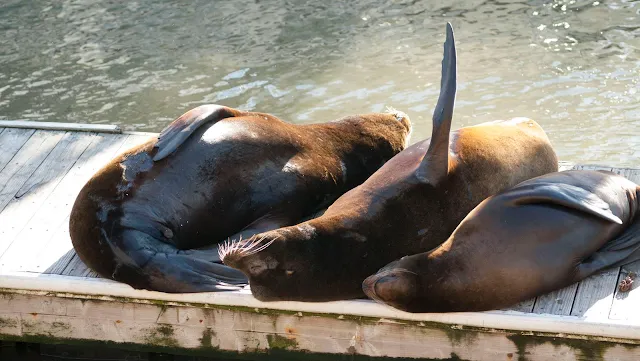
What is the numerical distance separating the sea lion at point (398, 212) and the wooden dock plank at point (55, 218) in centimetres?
111

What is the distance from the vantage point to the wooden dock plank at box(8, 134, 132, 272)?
4.87 meters

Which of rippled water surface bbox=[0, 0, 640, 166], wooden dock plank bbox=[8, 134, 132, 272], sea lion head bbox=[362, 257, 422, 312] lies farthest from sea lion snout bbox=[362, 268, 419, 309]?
rippled water surface bbox=[0, 0, 640, 166]

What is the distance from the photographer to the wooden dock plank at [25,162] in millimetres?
5629

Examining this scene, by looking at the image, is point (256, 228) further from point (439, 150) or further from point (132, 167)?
point (439, 150)

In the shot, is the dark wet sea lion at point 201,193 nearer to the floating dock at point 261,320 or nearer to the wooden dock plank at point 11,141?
the floating dock at point 261,320

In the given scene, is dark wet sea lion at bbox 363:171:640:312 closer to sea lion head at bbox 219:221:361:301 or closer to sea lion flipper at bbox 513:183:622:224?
sea lion flipper at bbox 513:183:622:224

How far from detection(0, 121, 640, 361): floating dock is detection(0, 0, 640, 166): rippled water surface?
2488mm

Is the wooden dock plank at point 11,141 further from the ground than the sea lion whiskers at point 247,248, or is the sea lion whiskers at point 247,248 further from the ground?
the sea lion whiskers at point 247,248

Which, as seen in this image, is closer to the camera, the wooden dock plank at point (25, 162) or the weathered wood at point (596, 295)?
the weathered wood at point (596, 295)

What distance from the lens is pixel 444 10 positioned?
982cm

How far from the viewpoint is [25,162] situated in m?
5.97

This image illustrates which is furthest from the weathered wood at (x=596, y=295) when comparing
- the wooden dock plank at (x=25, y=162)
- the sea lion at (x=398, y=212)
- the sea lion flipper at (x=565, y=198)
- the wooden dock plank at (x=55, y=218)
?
the wooden dock plank at (x=25, y=162)

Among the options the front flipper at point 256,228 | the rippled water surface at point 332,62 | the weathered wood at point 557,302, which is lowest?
the rippled water surface at point 332,62

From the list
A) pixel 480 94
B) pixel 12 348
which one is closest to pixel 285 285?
pixel 12 348
